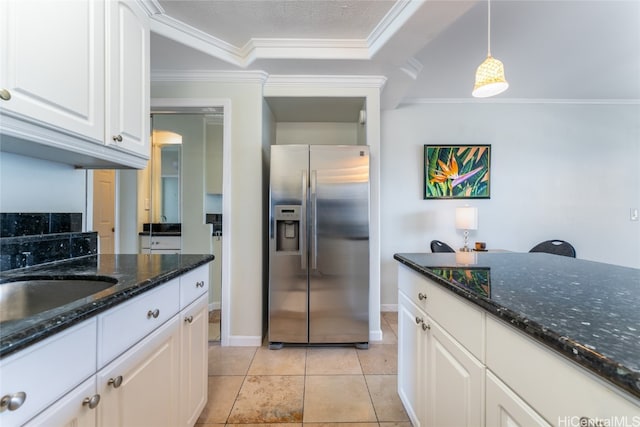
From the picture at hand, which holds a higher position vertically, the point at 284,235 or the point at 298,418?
the point at 284,235

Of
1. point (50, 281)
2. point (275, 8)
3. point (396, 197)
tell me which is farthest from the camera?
point (396, 197)

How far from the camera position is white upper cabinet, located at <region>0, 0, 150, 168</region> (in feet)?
2.83

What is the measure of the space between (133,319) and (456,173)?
3409mm

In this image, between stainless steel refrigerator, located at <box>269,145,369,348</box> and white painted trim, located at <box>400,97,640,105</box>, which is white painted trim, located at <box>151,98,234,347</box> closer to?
stainless steel refrigerator, located at <box>269,145,369,348</box>

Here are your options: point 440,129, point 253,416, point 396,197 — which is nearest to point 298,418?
point 253,416

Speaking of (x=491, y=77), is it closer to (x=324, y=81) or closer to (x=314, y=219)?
(x=324, y=81)

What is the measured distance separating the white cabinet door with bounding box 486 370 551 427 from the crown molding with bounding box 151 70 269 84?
2.58m

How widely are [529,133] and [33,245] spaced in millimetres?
4623

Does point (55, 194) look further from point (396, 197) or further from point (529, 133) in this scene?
point (529, 133)

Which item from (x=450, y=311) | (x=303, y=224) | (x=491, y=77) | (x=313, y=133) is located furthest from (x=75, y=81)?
(x=313, y=133)

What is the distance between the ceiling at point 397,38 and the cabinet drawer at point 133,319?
1571 millimetres

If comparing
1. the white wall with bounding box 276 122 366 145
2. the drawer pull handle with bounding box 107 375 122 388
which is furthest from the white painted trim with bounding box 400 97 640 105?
the drawer pull handle with bounding box 107 375 122 388

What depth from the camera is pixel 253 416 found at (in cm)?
154

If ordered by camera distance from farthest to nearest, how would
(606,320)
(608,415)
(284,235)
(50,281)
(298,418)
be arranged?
(284,235) < (298,418) < (50,281) < (606,320) < (608,415)
